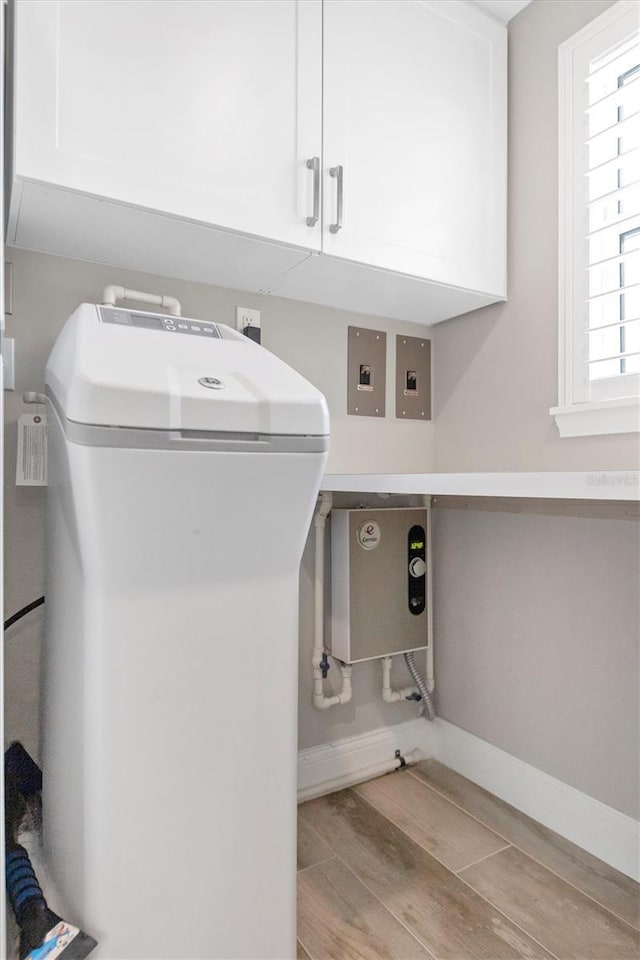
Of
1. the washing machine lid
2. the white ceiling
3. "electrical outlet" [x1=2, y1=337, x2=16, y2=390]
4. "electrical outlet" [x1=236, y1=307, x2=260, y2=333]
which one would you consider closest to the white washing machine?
the washing machine lid

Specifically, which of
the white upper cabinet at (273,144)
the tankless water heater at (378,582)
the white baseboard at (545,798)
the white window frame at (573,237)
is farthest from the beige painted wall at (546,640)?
the white upper cabinet at (273,144)

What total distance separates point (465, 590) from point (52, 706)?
1251 mm

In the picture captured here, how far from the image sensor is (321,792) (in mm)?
1684

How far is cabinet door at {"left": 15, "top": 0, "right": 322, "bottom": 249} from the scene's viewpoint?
1.02 metres

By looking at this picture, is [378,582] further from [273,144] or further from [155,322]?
[273,144]

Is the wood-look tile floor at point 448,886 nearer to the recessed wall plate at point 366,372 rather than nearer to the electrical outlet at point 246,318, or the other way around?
the recessed wall plate at point 366,372

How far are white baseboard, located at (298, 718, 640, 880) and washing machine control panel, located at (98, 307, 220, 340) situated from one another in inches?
49.4

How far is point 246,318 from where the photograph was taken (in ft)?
5.30

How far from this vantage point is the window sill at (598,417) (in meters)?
1.35

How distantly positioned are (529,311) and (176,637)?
132 cm

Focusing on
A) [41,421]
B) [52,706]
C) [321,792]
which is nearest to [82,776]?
[52,706]

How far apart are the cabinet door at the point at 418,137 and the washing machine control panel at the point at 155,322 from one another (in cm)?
41

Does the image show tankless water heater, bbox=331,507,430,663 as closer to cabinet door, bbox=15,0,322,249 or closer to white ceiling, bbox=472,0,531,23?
cabinet door, bbox=15,0,322,249

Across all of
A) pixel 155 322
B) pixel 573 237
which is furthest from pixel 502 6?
pixel 155 322
